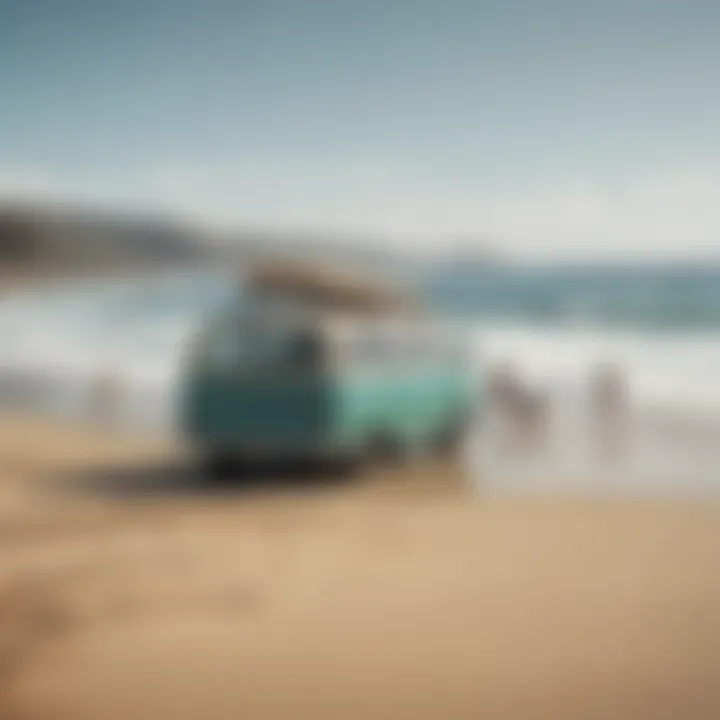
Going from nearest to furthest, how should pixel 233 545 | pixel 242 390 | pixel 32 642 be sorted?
pixel 32 642
pixel 233 545
pixel 242 390

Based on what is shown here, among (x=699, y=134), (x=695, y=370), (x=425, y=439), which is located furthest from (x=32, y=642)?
(x=699, y=134)

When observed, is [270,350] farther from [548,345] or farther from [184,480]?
[548,345]

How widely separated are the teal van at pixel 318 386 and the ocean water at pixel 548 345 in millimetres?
72

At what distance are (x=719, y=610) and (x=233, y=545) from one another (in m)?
0.78

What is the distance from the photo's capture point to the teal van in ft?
6.88

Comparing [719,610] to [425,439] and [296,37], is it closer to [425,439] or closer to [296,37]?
[425,439]

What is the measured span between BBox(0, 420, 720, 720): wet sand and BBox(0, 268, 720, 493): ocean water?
130 millimetres

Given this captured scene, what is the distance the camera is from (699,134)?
1.78 m

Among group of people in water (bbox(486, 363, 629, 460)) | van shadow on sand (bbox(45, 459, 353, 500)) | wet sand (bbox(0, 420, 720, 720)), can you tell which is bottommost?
wet sand (bbox(0, 420, 720, 720))

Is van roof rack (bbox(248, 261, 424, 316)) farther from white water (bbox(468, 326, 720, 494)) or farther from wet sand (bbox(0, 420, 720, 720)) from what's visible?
wet sand (bbox(0, 420, 720, 720))

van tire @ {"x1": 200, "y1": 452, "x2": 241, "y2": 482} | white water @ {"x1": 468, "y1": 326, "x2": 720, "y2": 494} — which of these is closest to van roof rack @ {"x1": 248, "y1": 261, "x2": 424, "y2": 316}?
white water @ {"x1": 468, "y1": 326, "x2": 720, "y2": 494}

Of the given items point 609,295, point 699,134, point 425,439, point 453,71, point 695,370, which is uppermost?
point 453,71

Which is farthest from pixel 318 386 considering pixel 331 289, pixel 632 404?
pixel 632 404

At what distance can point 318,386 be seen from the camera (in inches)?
85.9
